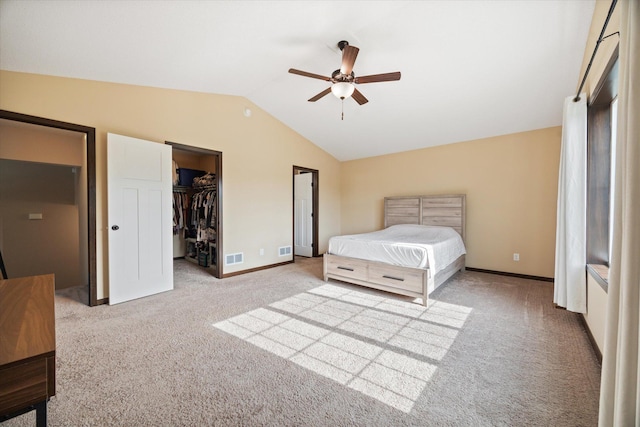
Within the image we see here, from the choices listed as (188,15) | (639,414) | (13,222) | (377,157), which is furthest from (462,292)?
(13,222)

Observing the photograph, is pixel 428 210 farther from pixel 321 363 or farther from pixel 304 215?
pixel 321 363

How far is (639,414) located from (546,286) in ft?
11.9

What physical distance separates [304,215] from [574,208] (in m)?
4.57

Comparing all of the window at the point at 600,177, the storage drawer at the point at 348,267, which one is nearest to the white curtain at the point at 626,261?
the window at the point at 600,177

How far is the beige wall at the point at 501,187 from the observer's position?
12.7 ft

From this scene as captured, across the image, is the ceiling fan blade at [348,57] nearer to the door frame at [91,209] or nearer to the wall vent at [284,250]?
the door frame at [91,209]

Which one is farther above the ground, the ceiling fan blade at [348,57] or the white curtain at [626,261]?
the ceiling fan blade at [348,57]

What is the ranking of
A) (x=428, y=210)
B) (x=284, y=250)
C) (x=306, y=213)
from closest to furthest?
1. (x=428, y=210)
2. (x=284, y=250)
3. (x=306, y=213)

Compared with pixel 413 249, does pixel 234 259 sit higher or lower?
lower

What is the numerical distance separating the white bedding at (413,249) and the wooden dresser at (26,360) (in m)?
2.93

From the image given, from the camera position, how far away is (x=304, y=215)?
6.07m

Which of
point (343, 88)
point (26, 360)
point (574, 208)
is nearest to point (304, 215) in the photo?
point (343, 88)

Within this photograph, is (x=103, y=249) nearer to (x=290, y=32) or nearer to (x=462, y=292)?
(x=290, y=32)

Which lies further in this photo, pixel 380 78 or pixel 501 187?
pixel 501 187
